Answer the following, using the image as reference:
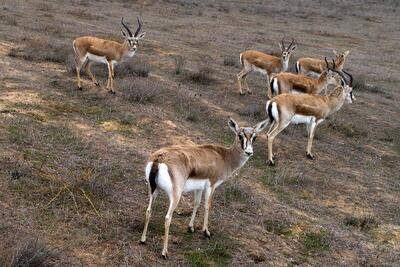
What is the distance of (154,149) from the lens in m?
9.31

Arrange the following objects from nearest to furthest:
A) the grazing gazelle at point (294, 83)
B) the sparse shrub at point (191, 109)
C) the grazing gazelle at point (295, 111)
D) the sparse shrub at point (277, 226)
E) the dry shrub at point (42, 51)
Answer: the sparse shrub at point (277, 226), the grazing gazelle at point (295, 111), the sparse shrub at point (191, 109), the grazing gazelle at point (294, 83), the dry shrub at point (42, 51)

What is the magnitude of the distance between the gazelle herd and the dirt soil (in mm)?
438

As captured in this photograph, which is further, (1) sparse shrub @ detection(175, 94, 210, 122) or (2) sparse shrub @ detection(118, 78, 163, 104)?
(2) sparse shrub @ detection(118, 78, 163, 104)

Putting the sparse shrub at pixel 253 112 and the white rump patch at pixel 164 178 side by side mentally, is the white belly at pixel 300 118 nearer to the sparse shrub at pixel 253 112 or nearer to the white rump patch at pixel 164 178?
the sparse shrub at pixel 253 112

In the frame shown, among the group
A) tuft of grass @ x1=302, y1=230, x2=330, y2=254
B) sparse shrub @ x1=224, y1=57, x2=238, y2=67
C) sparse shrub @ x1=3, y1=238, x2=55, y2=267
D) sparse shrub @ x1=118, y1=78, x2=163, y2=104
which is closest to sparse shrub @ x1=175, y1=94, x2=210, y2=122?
sparse shrub @ x1=118, y1=78, x2=163, y2=104

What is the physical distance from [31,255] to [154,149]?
4.35 metres

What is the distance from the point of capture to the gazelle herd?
586 cm

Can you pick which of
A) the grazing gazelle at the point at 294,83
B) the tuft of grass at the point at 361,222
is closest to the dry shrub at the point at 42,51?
the grazing gazelle at the point at 294,83

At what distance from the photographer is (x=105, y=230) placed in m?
6.28

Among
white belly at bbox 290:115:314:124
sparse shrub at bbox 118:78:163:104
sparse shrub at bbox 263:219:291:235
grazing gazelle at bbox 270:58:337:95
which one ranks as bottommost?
sparse shrub at bbox 263:219:291:235

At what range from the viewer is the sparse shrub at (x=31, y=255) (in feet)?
16.8

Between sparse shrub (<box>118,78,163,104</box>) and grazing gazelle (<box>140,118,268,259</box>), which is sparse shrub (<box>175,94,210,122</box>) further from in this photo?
grazing gazelle (<box>140,118,268,259</box>)

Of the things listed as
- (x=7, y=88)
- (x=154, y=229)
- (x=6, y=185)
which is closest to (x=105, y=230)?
(x=154, y=229)

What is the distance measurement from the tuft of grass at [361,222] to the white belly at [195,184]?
2.80m
